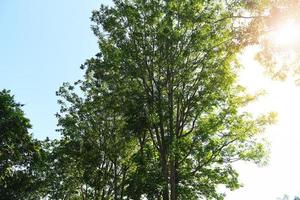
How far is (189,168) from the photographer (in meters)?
24.8

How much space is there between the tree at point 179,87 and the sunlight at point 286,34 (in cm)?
749

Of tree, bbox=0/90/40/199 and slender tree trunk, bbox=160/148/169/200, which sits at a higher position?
tree, bbox=0/90/40/199

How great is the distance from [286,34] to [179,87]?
451 inches

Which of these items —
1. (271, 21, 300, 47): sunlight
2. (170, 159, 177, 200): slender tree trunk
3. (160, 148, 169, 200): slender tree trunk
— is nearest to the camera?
(271, 21, 300, 47): sunlight

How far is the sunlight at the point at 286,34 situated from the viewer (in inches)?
545

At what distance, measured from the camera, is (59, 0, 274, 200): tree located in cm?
2292

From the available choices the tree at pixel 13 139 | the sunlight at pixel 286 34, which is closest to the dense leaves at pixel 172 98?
the tree at pixel 13 139

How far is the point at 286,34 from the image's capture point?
560 inches

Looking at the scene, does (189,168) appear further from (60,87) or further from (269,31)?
(60,87)

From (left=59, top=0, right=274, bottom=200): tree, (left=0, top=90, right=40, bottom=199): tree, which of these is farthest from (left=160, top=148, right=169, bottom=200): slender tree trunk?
(left=0, top=90, right=40, bottom=199): tree

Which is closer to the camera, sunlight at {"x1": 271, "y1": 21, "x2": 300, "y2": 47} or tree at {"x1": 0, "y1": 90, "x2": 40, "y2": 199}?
sunlight at {"x1": 271, "y1": 21, "x2": 300, "y2": 47}

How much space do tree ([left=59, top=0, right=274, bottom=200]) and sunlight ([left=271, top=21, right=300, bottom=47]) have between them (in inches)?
295

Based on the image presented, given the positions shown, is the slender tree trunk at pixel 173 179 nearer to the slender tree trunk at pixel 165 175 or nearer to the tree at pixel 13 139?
the slender tree trunk at pixel 165 175

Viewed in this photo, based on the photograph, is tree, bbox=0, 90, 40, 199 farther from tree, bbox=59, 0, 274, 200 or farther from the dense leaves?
tree, bbox=59, 0, 274, 200
